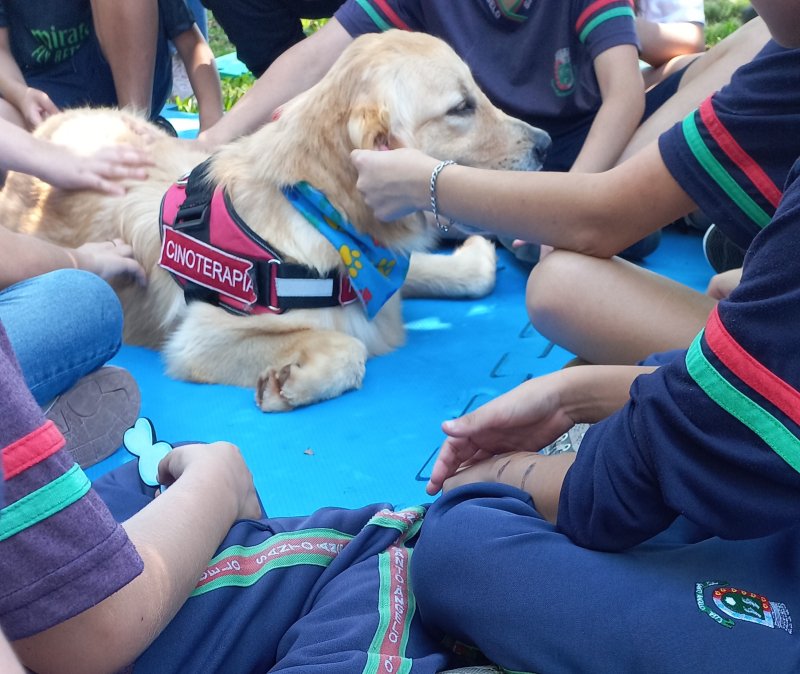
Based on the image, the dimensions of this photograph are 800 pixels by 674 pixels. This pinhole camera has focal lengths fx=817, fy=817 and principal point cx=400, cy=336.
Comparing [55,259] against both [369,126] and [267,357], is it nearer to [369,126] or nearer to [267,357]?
[267,357]

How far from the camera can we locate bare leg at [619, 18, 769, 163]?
7.13 ft

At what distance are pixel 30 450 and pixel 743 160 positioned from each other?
1.16 m

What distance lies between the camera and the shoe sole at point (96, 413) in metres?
1.75

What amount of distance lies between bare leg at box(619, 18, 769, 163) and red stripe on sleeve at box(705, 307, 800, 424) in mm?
1507

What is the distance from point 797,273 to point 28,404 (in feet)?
2.18

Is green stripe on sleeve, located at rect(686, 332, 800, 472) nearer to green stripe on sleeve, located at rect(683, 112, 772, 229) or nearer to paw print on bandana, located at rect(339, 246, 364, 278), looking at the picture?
green stripe on sleeve, located at rect(683, 112, 772, 229)

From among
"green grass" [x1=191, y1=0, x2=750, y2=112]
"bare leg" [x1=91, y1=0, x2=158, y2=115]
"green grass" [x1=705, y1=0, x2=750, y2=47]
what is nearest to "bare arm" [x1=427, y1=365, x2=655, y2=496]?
"bare leg" [x1=91, y1=0, x2=158, y2=115]

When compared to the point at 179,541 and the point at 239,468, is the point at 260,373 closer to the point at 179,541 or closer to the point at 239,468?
the point at 239,468

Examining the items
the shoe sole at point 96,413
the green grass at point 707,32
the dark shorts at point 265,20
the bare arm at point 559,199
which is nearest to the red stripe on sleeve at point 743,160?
the bare arm at point 559,199

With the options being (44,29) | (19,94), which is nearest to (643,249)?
(19,94)

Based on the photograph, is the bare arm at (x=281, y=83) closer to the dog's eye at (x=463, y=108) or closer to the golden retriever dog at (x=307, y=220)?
the golden retriever dog at (x=307, y=220)

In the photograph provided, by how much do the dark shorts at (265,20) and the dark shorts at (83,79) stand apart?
0.37 metres

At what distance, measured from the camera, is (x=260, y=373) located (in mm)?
2076

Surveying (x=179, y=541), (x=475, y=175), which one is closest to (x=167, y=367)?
(x=475, y=175)
